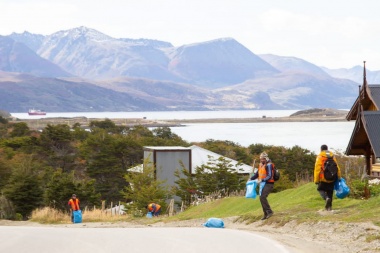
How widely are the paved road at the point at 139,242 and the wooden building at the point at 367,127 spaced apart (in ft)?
46.6

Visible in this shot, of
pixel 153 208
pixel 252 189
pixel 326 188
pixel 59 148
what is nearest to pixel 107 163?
pixel 59 148

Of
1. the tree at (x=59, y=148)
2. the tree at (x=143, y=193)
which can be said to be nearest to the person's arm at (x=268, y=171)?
the tree at (x=143, y=193)

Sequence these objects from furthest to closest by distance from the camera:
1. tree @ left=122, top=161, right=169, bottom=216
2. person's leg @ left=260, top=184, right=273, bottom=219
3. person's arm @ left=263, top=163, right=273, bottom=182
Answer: tree @ left=122, top=161, right=169, bottom=216 < person's leg @ left=260, top=184, right=273, bottom=219 < person's arm @ left=263, top=163, right=273, bottom=182

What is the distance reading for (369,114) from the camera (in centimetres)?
2973

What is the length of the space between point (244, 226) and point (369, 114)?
1093 centimetres

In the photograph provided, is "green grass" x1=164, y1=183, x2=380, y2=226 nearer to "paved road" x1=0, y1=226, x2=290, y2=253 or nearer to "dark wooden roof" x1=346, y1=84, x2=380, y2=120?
"paved road" x1=0, y1=226, x2=290, y2=253

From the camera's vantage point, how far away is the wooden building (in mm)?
29641

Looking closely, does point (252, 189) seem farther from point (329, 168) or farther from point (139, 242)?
point (139, 242)

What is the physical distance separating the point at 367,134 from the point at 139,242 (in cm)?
1706

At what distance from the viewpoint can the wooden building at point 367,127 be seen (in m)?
29.6

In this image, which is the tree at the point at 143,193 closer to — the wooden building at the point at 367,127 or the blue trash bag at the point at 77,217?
the blue trash bag at the point at 77,217

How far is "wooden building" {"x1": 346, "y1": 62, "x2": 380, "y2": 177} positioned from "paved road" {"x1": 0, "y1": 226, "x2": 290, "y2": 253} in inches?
560

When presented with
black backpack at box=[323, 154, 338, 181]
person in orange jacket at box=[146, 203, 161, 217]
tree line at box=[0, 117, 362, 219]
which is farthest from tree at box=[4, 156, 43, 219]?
black backpack at box=[323, 154, 338, 181]

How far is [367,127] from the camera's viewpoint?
2959cm
